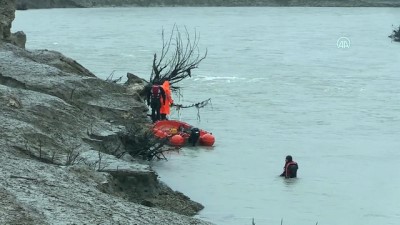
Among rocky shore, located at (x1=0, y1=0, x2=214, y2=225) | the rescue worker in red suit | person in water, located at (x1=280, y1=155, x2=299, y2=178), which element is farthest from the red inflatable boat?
person in water, located at (x1=280, y1=155, x2=299, y2=178)

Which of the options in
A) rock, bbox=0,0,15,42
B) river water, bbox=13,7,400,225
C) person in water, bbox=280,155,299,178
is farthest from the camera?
rock, bbox=0,0,15,42

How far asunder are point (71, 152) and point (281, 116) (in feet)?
42.3

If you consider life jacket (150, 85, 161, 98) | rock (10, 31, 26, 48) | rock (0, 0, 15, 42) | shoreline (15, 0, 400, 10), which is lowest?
shoreline (15, 0, 400, 10)

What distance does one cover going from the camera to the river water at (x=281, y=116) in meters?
14.6

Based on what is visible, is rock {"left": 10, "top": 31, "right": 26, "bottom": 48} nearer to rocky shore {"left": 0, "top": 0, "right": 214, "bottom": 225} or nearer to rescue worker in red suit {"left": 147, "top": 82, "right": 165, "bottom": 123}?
rocky shore {"left": 0, "top": 0, "right": 214, "bottom": 225}

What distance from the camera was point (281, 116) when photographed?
2439 cm

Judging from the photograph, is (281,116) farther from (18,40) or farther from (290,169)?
(290,169)

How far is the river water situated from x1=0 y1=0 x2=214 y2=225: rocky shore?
3.51 feet

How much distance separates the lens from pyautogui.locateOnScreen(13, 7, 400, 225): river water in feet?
47.9

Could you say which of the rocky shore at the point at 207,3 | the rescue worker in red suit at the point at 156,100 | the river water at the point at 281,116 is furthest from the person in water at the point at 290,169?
the rocky shore at the point at 207,3

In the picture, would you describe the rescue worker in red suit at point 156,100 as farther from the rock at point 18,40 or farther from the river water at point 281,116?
the rock at point 18,40

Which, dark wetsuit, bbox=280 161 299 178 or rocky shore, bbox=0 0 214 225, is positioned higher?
rocky shore, bbox=0 0 214 225

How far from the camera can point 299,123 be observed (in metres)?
23.2

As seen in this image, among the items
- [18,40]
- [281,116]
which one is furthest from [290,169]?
[18,40]
